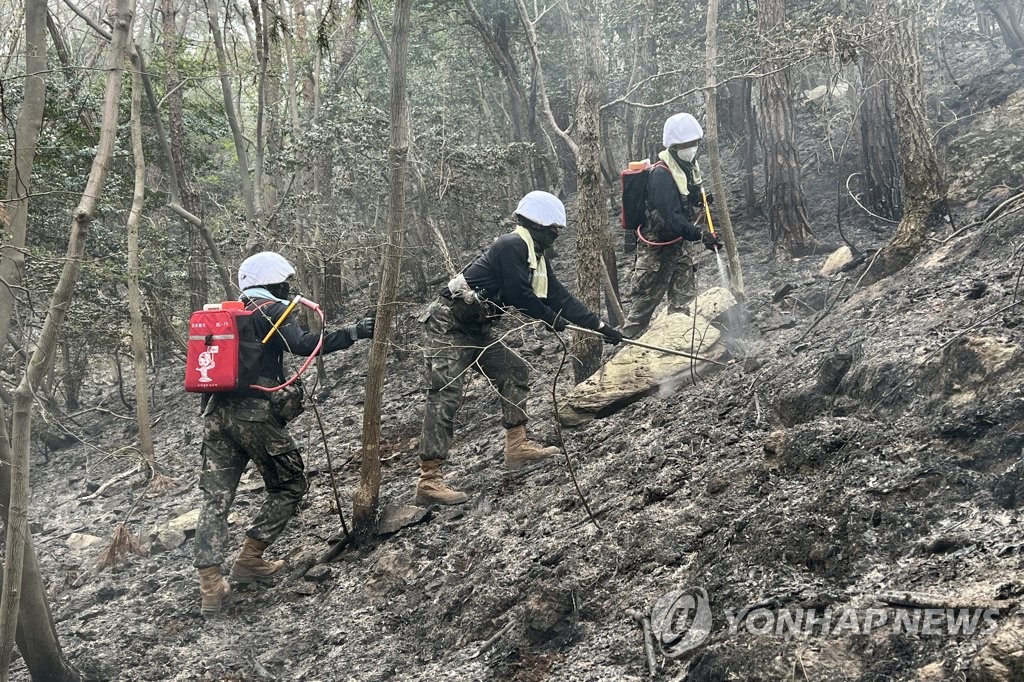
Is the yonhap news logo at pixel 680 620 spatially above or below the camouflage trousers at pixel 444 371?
Answer: below

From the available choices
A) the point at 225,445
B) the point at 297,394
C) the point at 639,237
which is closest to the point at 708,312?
the point at 639,237

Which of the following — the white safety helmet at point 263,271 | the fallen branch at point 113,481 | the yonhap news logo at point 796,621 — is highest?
the white safety helmet at point 263,271

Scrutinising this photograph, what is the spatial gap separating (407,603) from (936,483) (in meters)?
3.00

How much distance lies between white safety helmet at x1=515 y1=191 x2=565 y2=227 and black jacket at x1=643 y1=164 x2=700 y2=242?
1602 millimetres

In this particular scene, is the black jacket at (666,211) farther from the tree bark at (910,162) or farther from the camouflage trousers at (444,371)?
the camouflage trousers at (444,371)

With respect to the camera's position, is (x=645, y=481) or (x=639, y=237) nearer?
(x=645, y=481)

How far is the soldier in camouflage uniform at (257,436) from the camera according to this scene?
5.34m

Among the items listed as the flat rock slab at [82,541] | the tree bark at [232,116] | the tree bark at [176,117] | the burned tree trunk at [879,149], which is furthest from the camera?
the tree bark at [176,117]

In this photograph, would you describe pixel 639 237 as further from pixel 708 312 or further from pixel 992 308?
pixel 992 308

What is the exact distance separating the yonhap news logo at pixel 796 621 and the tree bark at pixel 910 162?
13.4ft

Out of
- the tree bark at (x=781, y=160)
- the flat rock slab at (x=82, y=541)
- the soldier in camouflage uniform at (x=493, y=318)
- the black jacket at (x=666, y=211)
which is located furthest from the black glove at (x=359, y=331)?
the tree bark at (x=781, y=160)

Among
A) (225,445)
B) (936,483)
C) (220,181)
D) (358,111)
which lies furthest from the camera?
(220,181)

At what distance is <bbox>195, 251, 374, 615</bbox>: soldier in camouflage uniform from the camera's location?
534 cm

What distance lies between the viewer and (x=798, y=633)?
2.77 m
